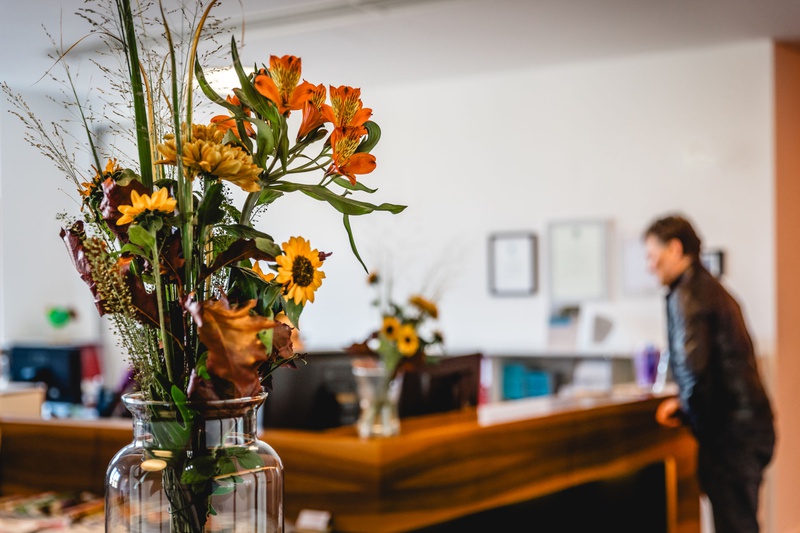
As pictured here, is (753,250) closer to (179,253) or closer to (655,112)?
(655,112)

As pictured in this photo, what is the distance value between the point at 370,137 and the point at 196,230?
0.80ft

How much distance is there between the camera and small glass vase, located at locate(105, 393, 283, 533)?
0.90 m

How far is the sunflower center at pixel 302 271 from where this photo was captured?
957mm

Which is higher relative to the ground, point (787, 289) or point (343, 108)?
point (343, 108)

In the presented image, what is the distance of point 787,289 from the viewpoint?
5145 mm

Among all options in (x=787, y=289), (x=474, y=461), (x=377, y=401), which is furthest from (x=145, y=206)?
(x=787, y=289)

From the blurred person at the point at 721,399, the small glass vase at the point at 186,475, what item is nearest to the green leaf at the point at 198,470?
the small glass vase at the point at 186,475

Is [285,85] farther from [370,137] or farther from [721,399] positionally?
[721,399]

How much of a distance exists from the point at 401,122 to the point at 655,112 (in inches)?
72.7

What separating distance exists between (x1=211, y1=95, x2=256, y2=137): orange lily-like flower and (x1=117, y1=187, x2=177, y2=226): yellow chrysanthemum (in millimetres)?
146

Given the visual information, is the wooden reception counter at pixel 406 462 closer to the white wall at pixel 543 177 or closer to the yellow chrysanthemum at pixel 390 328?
the yellow chrysanthemum at pixel 390 328

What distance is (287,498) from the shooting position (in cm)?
251

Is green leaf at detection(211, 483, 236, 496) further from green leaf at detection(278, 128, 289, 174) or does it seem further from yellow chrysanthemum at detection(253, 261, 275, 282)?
green leaf at detection(278, 128, 289, 174)

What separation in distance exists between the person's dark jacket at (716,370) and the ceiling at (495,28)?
172 cm
